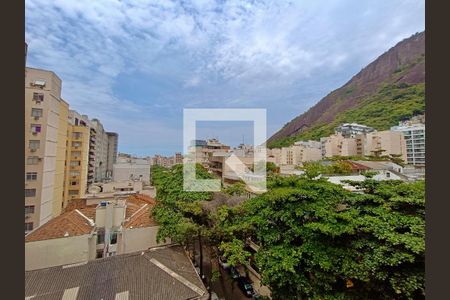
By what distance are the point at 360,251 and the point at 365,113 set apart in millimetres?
30512

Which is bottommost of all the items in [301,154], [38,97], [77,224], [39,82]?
[77,224]

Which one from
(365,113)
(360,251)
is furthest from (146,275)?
(365,113)

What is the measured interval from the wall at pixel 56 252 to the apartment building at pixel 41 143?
4.64m

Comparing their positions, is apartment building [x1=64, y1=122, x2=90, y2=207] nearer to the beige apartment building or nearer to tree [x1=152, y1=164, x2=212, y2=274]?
tree [x1=152, y1=164, x2=212, y2=274]

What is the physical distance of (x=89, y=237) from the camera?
18.2 ft

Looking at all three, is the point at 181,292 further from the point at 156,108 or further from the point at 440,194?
the point at 156,108

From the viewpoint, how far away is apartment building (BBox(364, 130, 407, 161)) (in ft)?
60.1

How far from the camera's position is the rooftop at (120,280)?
12.3ft

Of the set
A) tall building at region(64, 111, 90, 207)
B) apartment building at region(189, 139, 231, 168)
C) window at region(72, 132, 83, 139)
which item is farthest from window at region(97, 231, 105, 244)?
apartment building at region(189, 139, 231, 168)

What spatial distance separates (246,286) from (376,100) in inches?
1274

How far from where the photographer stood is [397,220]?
2832 millimetres

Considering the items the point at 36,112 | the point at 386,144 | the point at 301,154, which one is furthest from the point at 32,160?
the point at 386,144

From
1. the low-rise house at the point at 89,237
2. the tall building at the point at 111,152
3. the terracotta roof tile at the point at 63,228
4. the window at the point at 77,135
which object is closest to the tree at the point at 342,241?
the low-rise house at the point at 89,237

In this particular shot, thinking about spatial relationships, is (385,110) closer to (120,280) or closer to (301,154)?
(301,154)
